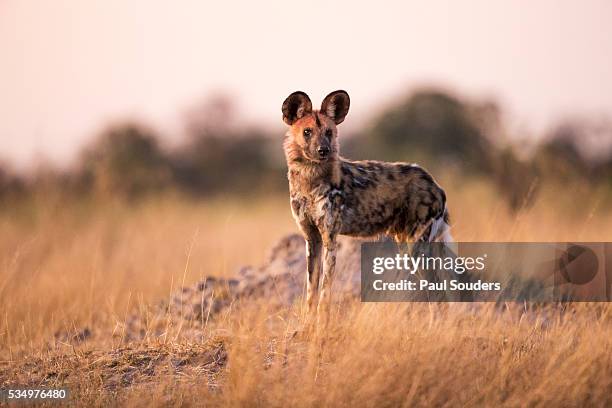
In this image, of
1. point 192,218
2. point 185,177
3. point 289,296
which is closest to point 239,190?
point 185,177

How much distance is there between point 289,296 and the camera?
8.31m

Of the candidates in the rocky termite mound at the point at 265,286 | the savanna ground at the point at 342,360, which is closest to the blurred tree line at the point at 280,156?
the rocky termite mound at the point at 265,286

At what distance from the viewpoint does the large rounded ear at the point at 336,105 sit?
6.43m

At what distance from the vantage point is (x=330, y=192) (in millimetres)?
6391

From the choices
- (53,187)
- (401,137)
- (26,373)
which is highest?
(401,137)

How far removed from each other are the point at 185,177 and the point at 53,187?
14798 mm

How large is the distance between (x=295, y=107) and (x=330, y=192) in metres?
0.76

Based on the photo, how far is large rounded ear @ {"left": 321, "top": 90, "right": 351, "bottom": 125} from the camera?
21.1ft

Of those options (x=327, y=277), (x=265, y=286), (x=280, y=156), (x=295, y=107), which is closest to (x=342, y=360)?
(x=327, y=277)

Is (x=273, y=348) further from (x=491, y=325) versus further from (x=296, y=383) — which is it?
(x=491, y=325)

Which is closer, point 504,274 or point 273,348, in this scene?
point 273,348

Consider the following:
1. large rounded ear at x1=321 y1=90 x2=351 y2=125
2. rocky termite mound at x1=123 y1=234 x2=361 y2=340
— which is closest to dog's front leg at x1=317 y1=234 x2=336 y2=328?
large rounded ear at x1=321 y1=90 x2=351 y2=125

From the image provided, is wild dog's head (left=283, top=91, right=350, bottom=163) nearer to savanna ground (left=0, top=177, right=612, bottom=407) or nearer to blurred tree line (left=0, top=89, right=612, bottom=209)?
savanna ground (left=0, top=177, right=612, bottom=407)

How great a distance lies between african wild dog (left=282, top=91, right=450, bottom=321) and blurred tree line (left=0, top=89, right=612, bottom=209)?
8246mm
